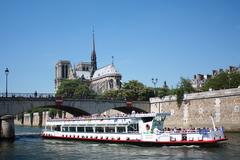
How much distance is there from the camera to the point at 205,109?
65250 millimetres

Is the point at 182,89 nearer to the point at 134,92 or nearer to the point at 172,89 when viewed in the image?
the point at 172,89

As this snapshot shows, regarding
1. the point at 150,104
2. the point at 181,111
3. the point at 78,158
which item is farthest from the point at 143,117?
the point at 150,104

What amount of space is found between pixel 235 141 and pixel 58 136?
22534 millimetres

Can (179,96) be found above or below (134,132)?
above

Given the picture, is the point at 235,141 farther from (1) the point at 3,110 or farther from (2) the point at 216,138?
(1) the point at 3,110

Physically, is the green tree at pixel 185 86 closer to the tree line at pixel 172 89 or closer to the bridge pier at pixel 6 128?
the tree line at pixel 172 89

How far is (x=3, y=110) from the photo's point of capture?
5788 cm

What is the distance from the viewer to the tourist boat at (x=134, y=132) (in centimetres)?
3981

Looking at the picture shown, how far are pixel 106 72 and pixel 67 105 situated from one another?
9628cm

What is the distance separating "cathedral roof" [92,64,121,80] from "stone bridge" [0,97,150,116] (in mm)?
77073

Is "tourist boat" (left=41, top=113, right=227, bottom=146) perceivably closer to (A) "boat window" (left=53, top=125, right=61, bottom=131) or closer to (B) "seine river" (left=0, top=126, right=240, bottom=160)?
(A) "boat window" (left=53, top=125, right=61, bottom=131)

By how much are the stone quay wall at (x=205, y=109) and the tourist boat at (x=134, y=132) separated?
1646cm

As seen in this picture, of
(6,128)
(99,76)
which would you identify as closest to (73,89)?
(99,76)

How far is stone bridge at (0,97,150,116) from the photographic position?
58675 mm
